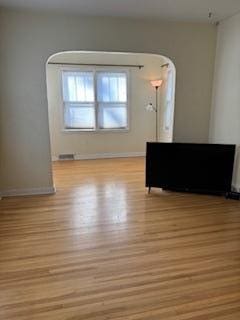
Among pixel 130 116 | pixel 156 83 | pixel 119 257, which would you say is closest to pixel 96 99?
pixel 130 116

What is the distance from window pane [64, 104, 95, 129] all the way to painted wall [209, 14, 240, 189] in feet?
10.2

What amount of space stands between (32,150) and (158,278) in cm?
265

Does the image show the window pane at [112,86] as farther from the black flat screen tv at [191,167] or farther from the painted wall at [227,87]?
the black flat screen tv at [191,167]

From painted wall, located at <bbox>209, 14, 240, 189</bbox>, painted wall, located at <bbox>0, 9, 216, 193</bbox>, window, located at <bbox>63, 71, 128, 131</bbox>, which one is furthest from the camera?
window, located at <bbox>63, 71, 128, 131</bbox>

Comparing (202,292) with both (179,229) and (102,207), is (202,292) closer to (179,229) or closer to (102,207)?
(179,229)

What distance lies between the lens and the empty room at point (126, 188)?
1.93m

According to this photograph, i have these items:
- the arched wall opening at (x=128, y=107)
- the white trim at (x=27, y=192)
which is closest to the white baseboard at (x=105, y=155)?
the arched wall opening at (x=128, y=107)

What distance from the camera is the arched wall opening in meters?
6.12

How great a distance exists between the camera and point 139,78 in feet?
21.3

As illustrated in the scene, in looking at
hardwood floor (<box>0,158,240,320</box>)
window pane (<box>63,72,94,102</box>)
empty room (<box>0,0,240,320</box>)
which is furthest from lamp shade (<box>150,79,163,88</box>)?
hardwood floor (<box>0,158,240,320</box>)

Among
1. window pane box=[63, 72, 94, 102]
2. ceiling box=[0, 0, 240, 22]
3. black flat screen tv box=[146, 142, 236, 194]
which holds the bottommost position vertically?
black flat screen tv box=[146, 142, 236, 194]

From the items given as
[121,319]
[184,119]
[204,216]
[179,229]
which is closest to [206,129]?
[184,119]

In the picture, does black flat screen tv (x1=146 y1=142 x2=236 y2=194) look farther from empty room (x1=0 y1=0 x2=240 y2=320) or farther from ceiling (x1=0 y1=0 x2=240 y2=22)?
ceiling (x1=0 y1=0 x2=240 y2=22)

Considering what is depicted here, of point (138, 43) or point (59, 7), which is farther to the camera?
point (138, 43)
